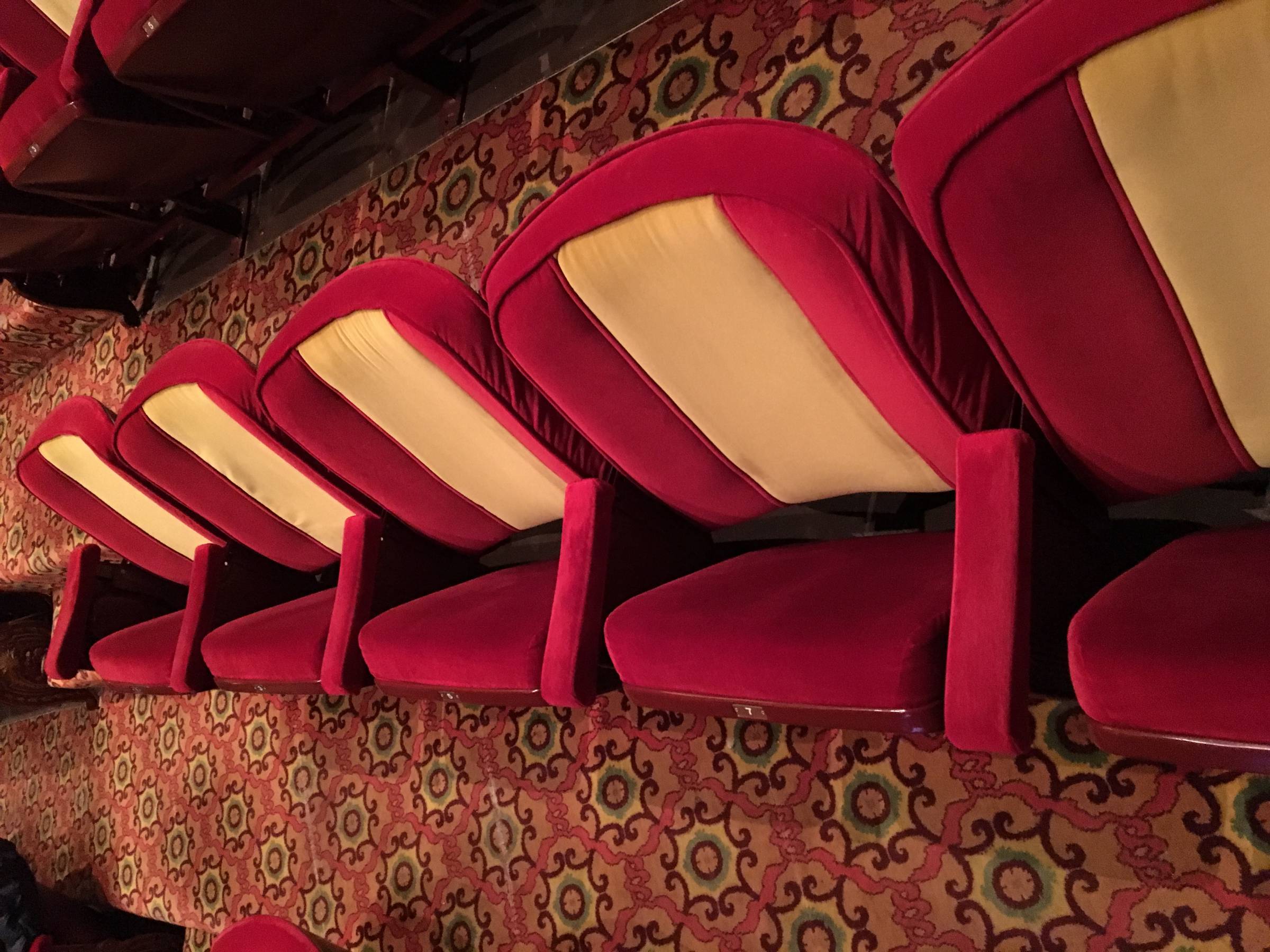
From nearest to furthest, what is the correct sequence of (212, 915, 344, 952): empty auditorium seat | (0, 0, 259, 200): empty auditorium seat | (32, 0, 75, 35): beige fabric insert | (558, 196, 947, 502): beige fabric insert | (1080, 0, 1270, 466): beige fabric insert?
(1080, 0, 1270, 466): beige fabric insert → (558, 196, 947, 502): beige fabric insert → (212, 915, 344, 952): empty auditorium seat → (0, 0, 259, 200): empty auditorium seat → (32, 0, 75, 35): beige fabric insert

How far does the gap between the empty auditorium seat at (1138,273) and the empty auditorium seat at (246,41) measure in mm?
1094

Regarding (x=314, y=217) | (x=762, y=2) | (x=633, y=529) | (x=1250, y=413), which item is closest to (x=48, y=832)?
(x=314, y=217)

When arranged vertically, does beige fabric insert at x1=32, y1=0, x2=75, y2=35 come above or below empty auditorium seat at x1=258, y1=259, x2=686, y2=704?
above

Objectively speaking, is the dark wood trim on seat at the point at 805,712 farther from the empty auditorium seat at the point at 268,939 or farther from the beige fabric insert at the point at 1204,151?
the empty auditorium seat at the point at 268,939

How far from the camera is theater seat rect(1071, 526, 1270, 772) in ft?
1.70

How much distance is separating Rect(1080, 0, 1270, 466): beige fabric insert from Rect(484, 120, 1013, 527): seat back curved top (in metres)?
0.14

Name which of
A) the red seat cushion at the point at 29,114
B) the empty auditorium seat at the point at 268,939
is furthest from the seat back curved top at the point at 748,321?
the red seat cushion at the point at 29,114

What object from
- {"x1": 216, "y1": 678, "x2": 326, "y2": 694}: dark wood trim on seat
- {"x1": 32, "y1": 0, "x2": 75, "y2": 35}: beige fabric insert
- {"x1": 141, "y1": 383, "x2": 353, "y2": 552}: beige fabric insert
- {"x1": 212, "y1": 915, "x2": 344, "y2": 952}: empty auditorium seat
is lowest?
{"x1": 212, "y1": 915, "x2": 344, "y2": 952}: empty auditorium seat

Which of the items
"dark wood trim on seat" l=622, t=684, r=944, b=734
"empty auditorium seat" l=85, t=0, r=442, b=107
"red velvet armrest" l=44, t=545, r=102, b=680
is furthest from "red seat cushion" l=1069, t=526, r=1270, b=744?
"red velvet armrest" l=44, t=545, r=102, b=680

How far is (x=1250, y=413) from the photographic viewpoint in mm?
561

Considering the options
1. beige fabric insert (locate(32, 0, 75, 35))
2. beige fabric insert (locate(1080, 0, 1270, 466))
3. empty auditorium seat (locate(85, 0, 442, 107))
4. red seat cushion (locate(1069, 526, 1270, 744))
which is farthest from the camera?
beige fabric insert (locate(32, 0, 75, 35))

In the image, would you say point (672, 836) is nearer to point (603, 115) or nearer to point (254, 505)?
point (254, 505)

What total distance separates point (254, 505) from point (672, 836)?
0.78 m

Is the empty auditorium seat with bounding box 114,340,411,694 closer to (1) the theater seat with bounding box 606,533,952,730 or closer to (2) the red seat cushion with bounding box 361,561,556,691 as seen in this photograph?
(2) the red seat cushion with bounding box 361,561,556,691
